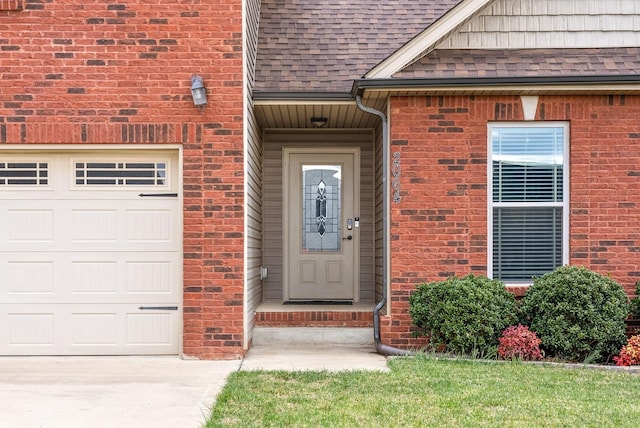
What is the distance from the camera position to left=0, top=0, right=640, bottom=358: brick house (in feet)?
26.2

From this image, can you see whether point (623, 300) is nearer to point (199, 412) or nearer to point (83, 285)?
point (199, 412)

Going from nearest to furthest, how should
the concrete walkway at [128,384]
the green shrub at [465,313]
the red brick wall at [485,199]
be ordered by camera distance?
1. the concrete walkway at [128,384]
2. the green shrub at [465,313]
3. the red brick wall at [485,199]

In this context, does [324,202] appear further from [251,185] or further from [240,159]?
[240,159]

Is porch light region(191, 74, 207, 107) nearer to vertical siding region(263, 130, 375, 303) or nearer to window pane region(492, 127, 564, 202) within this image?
vertical siding region(263, 130, 375, 303)

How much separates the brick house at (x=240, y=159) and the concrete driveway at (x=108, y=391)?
1.58 feet

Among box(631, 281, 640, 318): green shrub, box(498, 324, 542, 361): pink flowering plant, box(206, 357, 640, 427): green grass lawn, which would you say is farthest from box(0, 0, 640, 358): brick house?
box(206, 357, 640, 427): green grass lawn

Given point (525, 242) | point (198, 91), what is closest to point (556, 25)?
point (525, 242)

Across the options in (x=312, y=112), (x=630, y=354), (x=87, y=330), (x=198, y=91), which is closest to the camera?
(x=630, y=354)

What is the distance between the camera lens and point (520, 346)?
25.1ft

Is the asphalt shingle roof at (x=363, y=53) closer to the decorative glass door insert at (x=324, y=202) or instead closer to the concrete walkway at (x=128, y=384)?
the decorative glass door insert at (x=324, y=202)

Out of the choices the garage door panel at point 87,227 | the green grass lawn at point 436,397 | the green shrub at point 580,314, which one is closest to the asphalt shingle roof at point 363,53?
the garage door panel at point 87,227

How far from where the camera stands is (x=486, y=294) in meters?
7.78

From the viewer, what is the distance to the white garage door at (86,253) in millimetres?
8227

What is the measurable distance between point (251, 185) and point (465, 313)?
10.00 feet
